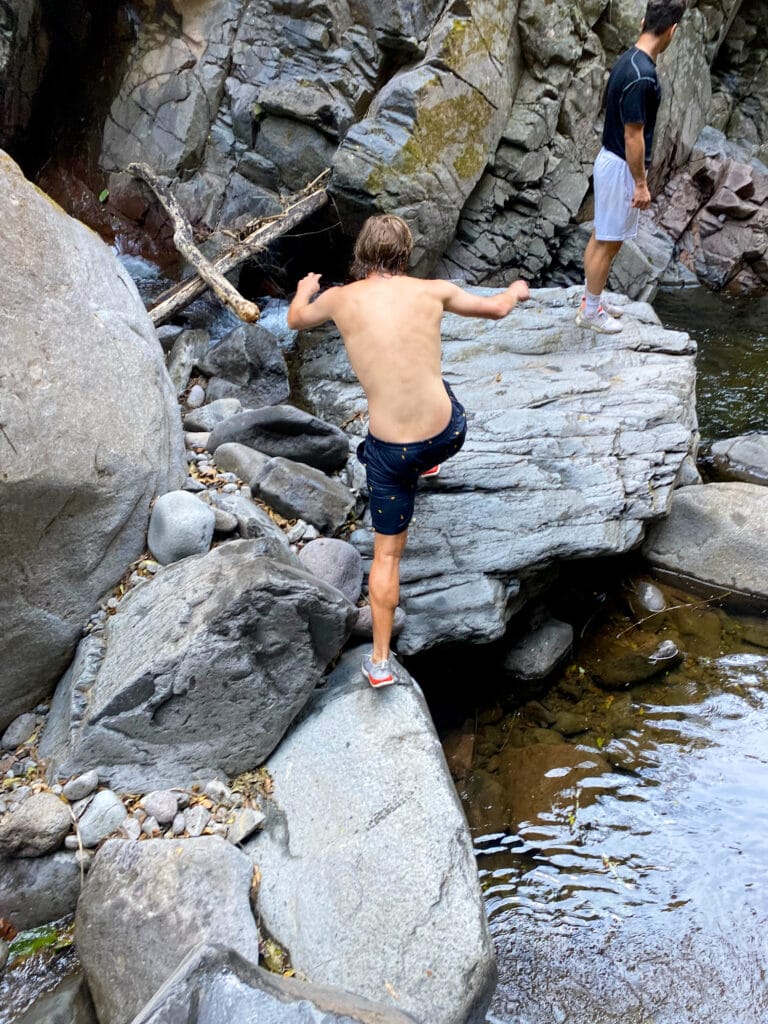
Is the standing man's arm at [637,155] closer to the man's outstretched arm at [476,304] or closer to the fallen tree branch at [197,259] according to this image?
the man's outstretched arm at [476,304]

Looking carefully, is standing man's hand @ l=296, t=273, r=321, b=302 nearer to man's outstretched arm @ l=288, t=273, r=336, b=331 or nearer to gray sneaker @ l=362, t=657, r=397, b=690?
man's outstretched arm @ l=288, t=273, r=336, b=331

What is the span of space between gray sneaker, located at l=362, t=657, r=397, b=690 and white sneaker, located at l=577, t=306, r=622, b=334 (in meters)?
3.84

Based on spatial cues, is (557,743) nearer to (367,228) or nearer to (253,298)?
(367,228)

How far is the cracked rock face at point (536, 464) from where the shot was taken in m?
4.15

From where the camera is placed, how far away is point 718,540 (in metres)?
5.06

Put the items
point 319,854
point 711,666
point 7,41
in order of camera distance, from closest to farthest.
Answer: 1. point 319,854
2. point 711,666
3. point 7,41

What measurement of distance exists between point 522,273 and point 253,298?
139 inches

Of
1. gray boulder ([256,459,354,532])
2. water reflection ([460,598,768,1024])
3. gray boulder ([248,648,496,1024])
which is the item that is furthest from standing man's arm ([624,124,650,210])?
gray boulder ([248,648,496,1024])

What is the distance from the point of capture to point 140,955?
8.38 feet

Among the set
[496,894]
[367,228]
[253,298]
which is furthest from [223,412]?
[253,298]

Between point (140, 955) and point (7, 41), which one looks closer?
point (140, 955)

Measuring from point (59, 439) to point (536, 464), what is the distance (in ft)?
9.04

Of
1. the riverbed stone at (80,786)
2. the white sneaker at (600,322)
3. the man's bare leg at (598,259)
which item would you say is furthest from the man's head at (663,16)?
the riverbed stone at (80,786)

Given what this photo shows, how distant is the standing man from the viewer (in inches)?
183
